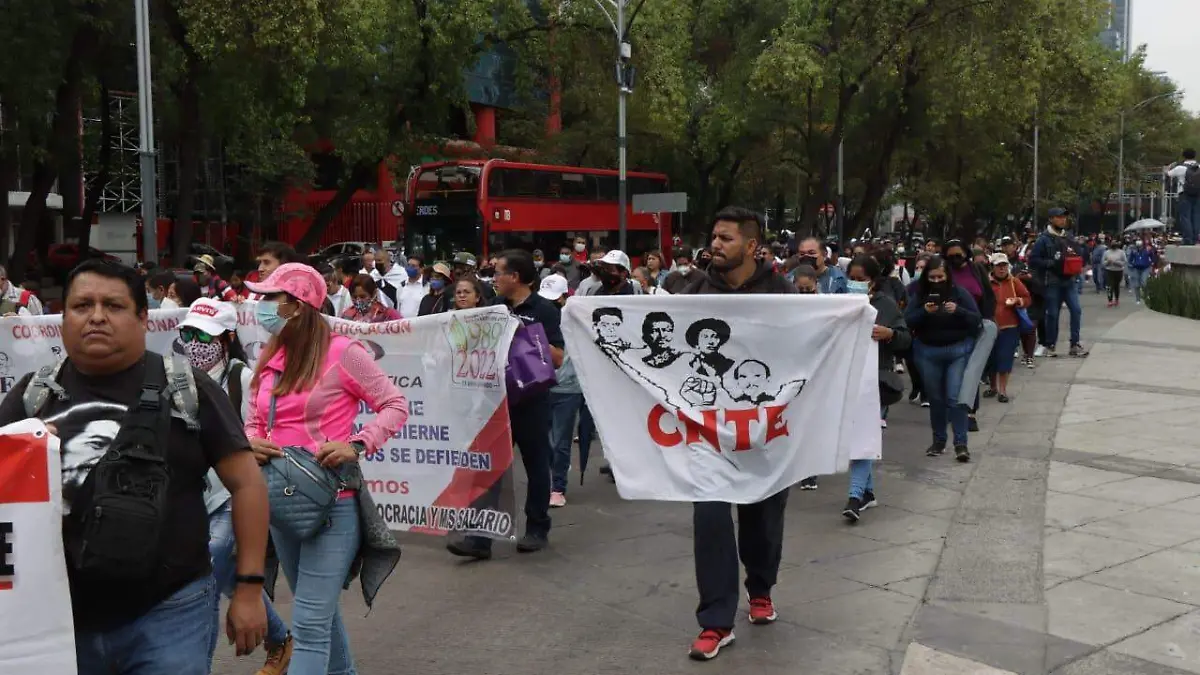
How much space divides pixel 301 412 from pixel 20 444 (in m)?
1.40

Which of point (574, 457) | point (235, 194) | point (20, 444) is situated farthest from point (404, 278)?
point (235, 194)

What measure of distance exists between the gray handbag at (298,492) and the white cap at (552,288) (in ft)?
14.6

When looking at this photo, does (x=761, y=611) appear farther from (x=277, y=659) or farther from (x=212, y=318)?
(x=212, y=318)

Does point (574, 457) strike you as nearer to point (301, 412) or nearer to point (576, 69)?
point (301, 412)

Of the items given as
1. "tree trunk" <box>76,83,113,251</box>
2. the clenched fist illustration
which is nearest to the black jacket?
the clenched fist illustration

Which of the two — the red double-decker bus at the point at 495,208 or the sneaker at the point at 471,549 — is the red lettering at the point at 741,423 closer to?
the sneaker at the point at 471,549

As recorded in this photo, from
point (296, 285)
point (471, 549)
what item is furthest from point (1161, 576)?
point (296, 285)

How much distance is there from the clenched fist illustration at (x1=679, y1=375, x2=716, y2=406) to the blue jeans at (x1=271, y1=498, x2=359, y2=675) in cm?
179

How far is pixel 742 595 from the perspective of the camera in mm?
6027

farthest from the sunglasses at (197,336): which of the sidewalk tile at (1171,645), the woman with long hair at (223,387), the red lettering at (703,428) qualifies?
the sidewalk tile at (1171,645)

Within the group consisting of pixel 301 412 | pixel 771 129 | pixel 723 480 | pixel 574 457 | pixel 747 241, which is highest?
pixel 771 129

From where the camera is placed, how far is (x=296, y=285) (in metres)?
4.13

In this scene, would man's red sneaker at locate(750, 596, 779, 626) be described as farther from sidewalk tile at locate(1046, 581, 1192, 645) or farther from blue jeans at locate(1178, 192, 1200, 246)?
blue jeans at locate(1178, 192, 1200, 246)

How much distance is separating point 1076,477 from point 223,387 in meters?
6.17
